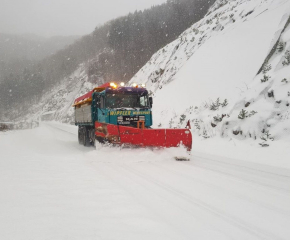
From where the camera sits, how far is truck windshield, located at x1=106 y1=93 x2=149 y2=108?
28.6ft

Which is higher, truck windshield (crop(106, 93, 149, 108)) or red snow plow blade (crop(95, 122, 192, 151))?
truck windshield (crop(106, 93, 149, 108))

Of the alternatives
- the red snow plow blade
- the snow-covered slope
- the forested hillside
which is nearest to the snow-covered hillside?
the snow-covered slope

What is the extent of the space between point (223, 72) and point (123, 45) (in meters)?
54.6

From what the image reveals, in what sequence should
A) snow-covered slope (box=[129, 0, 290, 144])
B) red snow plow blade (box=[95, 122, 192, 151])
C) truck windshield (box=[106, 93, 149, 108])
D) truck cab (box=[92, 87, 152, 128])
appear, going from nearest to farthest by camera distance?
red snow plow blade (box=[95, 122, 192, 151]) → truck cab (box=[92, 87, 152, 128]) → truck windshield (box=[106, 93, 149, 108]) → snow-covered slope (box=[129, 0, 290, 144])

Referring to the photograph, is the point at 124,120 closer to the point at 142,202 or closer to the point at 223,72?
the point at 142,202

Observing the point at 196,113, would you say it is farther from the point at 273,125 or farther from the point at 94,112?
the point at 94,112

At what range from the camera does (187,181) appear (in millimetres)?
4398

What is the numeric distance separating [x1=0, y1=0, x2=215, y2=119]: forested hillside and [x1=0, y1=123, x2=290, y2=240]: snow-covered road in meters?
42.8

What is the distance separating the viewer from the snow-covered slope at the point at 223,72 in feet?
31.2

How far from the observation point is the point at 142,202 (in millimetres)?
3238

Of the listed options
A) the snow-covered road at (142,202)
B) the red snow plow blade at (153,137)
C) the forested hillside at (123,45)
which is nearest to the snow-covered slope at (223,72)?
the red snow plow blade at (153,137)

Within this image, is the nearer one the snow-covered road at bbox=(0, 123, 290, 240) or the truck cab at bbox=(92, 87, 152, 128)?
the snow-covered road at bbox=(0, 123, 290, 240)

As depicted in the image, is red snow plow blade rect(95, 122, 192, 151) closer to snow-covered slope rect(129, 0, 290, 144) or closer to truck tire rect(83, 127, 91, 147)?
snow-covered slope rect(129, 0, 290, 144)

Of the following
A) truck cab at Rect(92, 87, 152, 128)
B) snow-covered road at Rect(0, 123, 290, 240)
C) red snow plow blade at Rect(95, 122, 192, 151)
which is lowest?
snow-covered road at Rect(0, 123, 290, 240)
